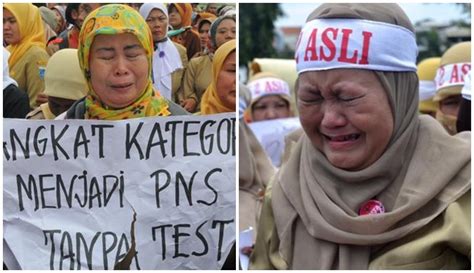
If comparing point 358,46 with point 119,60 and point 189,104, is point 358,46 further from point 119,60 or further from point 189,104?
point 119,60

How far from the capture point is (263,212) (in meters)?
3.34

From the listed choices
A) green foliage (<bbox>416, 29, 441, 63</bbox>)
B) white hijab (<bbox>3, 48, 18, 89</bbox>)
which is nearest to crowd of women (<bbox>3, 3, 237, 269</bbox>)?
white hijab (<bbox>3, 48, 18, 89</bbox>)

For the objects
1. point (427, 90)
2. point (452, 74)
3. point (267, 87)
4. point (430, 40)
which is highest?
point (452, 74)

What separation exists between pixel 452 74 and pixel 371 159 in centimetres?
247

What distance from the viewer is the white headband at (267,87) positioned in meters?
7.87

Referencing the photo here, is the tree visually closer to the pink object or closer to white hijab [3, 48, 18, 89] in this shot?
white hijab [3, 48, 18, 89]

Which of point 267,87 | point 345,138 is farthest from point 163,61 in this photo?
point 267,87

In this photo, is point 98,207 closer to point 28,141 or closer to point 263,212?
point 28,141

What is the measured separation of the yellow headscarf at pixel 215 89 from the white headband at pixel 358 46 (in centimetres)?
39

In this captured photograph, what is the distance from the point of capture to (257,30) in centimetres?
1970

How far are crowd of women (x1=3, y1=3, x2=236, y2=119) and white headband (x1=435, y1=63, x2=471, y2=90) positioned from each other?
2.25 m

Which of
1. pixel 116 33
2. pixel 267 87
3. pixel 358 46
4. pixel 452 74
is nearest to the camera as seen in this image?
pixel 358 46

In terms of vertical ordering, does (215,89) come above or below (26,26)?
below

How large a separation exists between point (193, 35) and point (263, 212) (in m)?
0.68
